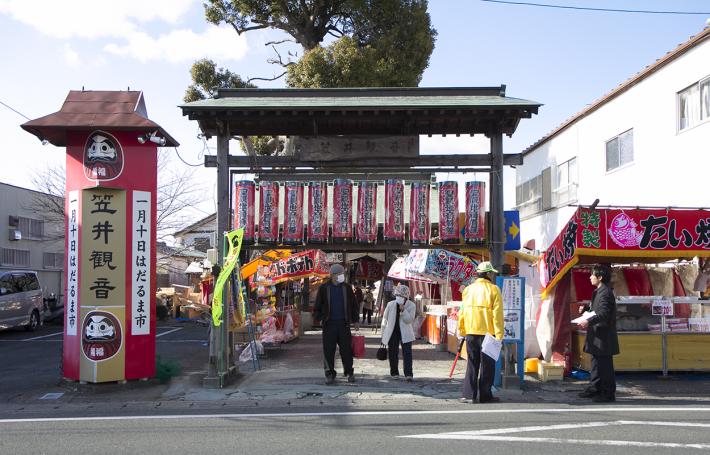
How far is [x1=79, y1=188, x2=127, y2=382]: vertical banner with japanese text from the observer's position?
32.4ft

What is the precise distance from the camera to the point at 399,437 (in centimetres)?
678

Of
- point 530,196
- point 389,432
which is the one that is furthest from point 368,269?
point 389,432

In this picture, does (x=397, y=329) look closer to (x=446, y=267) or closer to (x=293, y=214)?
(x=293, y=214)

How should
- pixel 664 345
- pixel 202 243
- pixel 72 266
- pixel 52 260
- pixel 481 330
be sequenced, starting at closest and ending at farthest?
pixel 481 330
pixel 72 266
pixel 664 345
pixel 52 260
pixel 202 243

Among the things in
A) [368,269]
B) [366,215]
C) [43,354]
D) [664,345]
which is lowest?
[43,354]

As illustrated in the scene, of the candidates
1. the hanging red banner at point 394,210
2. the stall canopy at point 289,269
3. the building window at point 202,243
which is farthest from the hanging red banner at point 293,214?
the building window at point 202,243

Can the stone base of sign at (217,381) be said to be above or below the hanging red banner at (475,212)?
below

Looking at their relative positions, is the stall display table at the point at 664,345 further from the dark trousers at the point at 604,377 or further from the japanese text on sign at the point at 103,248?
the japanese text on sign at the point at 103,248

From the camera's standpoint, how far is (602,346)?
29.1ft

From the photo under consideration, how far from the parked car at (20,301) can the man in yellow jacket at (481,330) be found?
17.6 metres

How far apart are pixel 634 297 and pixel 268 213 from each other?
21.5ft

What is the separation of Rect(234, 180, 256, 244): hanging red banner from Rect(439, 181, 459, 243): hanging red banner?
11.2 feet

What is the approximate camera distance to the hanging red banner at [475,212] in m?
11.4

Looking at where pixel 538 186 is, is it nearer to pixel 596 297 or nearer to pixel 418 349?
pixel 418 349
